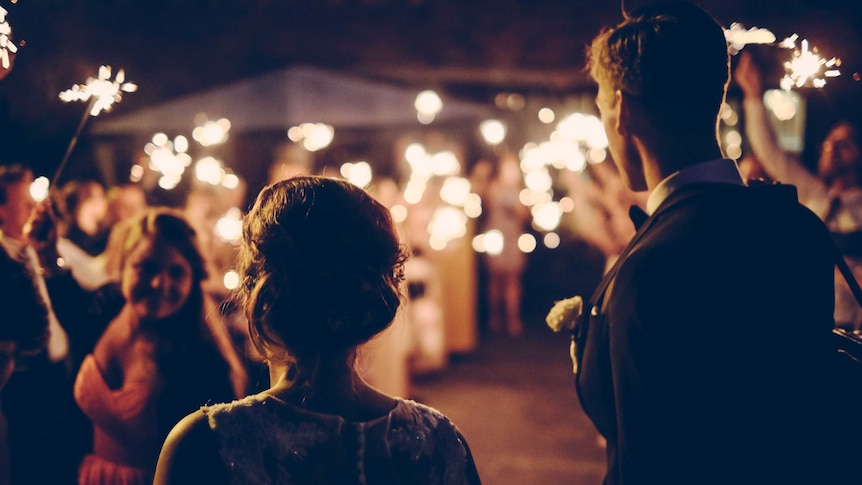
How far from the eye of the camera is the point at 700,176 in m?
1.86

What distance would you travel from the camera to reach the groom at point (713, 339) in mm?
1646

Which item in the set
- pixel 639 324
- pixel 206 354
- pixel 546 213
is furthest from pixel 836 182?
pixel 546 213

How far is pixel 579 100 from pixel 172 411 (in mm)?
11396

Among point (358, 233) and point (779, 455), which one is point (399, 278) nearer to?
point (358, 233)

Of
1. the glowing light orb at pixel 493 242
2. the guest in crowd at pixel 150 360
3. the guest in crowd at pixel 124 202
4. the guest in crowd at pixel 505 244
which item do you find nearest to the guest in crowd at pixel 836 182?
the guest in crowd at pixel 150 360

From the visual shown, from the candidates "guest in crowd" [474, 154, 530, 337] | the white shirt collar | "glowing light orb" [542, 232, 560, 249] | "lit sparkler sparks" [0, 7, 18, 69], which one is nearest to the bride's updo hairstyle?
the white shirt collar

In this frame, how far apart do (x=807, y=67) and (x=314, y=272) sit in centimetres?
179

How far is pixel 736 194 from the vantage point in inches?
68.5

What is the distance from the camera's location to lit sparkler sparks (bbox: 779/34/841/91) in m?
2.46

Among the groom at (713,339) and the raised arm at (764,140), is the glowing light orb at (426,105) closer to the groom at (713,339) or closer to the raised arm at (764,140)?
the raised arm at (764,140)

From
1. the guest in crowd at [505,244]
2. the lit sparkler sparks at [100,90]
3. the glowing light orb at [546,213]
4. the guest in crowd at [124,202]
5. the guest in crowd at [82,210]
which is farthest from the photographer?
the glowing light orb at [546,213]

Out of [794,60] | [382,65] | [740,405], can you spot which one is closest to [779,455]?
[740,405]

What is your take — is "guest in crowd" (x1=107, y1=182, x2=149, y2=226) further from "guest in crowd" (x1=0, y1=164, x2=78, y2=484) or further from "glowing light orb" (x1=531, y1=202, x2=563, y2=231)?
"glowing light orb" (x1=531, y1=202, x2=563, y2=231)

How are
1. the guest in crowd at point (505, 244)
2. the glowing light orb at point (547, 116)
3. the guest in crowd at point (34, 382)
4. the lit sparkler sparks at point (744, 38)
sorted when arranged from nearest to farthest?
the guest in crowd at point (34, 382) < the lit sparkler sparks at point (744, 38) < the guest in crowd at point (505, 244) < the glowing light orb at point (547, 116)
